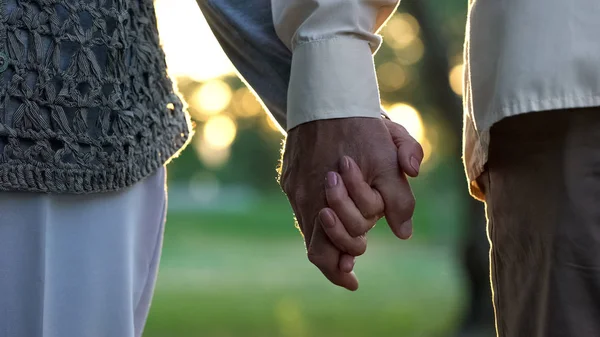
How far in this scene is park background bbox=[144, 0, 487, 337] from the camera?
720 centimetres

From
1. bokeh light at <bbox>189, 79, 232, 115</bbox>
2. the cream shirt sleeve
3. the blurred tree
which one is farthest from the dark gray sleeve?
bokeh light at <bbox>189, 79, 232, 115</bbox>

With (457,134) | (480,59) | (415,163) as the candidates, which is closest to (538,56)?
(480,59)

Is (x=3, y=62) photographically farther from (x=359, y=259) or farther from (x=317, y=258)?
(x=359, y=259)

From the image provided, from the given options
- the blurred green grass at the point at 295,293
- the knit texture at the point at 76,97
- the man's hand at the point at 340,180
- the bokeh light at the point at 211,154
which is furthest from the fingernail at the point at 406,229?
the bokeh light at the point at 211,154

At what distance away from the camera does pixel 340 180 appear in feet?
5.48

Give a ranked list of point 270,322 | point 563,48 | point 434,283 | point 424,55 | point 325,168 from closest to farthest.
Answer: point 563,48 → point 325,168 → point 424,55 → point 270,322 → point 434,283

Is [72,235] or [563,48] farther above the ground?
[563,48]

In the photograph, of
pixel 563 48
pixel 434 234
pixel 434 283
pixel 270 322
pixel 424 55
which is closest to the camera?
pixel 563 48

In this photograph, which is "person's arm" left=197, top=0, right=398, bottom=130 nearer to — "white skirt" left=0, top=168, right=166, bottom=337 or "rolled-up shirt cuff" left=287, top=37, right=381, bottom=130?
"rolled-up shirt cuff" left=287, top=37, right=381, bottom=130

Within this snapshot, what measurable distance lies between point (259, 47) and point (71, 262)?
608 mm

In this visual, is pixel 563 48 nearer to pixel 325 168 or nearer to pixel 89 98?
pixel 325 168

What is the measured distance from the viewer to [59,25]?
1.57 metres

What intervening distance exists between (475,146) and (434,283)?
11.7 meters

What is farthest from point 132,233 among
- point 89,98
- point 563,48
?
point 563,48
